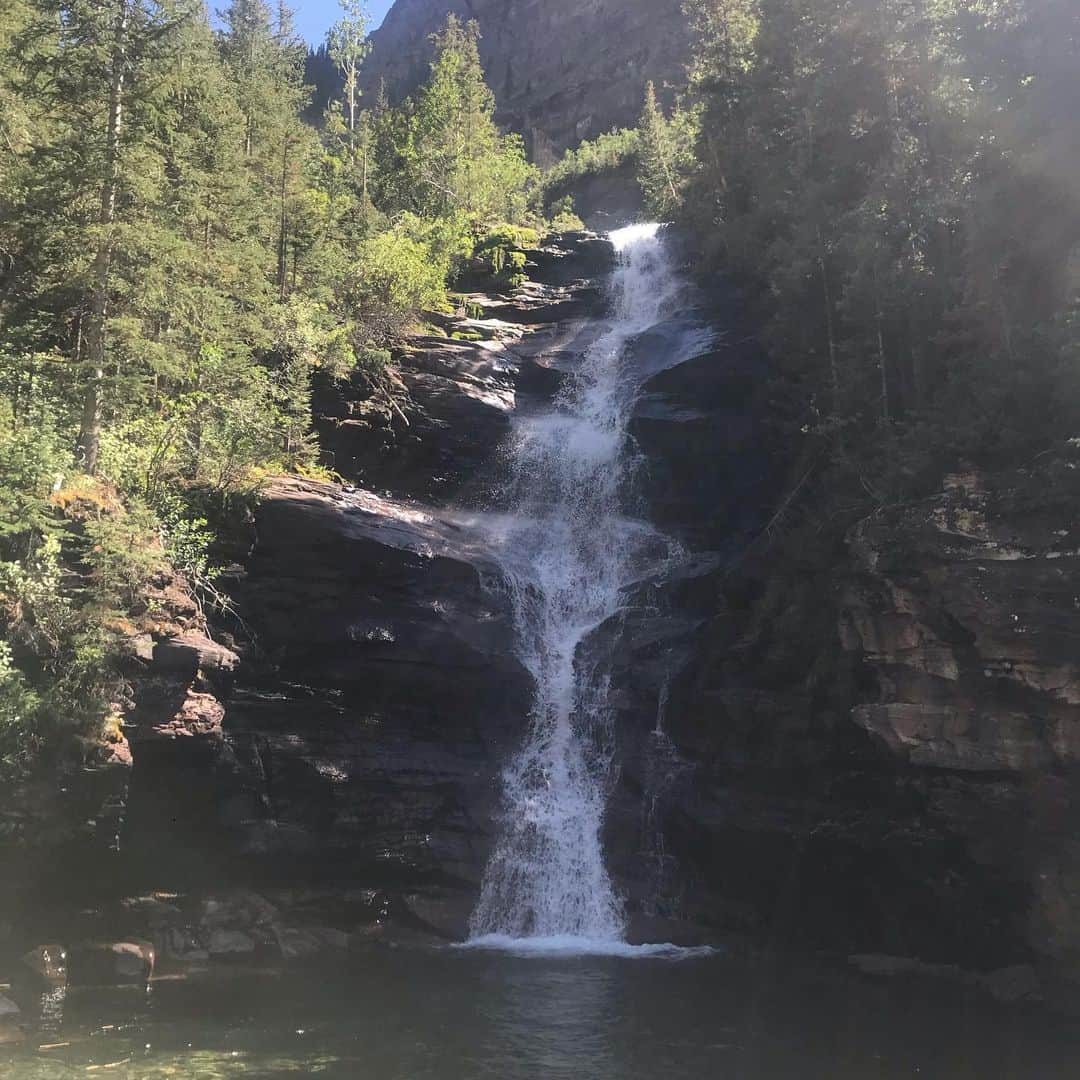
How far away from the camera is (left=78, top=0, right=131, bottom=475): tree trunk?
17.7 meters

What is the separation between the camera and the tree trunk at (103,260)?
1766 centimetres

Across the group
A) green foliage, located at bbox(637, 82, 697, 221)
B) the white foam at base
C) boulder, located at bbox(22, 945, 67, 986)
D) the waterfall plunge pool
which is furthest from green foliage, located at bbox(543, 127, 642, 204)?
boulder, located at bbox(22, 945, 67, 986)

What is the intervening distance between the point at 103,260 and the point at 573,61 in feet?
238

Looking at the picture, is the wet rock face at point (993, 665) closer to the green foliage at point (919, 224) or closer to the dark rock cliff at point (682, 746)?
the dark rock cliff at point (682, 746)

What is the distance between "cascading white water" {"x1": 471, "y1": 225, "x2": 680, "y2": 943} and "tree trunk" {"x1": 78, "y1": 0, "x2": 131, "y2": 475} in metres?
10.1

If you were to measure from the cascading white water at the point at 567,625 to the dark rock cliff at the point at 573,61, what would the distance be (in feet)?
161

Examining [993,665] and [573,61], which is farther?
[573,61]

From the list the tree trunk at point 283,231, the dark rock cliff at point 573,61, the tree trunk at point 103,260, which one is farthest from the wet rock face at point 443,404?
the dark rock cliff at point 573,61

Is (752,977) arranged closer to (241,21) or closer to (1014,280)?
(1014,280)

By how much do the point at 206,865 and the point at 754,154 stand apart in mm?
29677

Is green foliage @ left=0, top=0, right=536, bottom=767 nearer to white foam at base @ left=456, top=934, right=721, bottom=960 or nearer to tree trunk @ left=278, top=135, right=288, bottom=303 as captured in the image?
tree trunk @ left=278, top=135, right=288, bottom=303

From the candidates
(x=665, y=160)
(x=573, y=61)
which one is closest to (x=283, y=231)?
(x=665, y=160)

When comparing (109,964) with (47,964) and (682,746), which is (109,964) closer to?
(47,964)

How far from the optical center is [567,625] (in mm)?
22641
